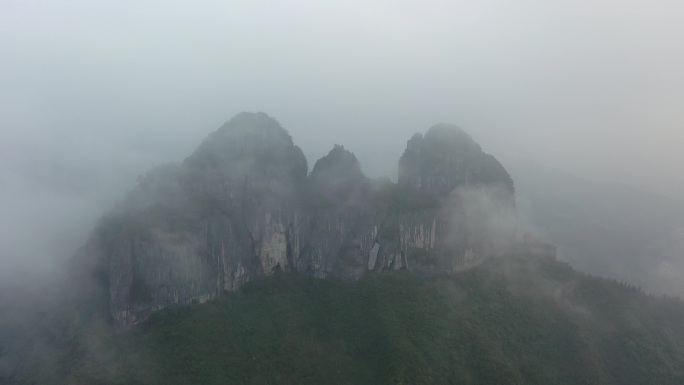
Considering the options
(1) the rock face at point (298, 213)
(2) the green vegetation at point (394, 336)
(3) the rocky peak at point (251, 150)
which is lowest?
(2) the green vegetation at point (394, 336)

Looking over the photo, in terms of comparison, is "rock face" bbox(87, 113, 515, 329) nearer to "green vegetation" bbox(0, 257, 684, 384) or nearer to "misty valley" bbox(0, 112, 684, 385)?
"misty valley" bbox(0, 112, 684, 385)

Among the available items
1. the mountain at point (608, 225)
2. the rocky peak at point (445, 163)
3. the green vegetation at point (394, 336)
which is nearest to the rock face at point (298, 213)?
the rocky peak at point (445, 163)

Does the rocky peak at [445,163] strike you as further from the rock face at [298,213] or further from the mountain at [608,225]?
the mountain at [608,225]

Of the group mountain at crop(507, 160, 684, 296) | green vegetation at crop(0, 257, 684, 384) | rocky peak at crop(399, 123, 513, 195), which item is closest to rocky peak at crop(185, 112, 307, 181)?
green vegetation at crop(0, 257, 684, 384)

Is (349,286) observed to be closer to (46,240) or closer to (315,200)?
(315,200)

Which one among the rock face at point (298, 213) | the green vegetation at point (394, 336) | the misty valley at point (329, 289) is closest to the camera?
the green vegetation at point (394, 336)

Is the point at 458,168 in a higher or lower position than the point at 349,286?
higher

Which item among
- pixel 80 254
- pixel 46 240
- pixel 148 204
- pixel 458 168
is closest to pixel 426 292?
pixel 458 168

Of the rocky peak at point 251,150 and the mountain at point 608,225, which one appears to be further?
the mountain at point 608,225
